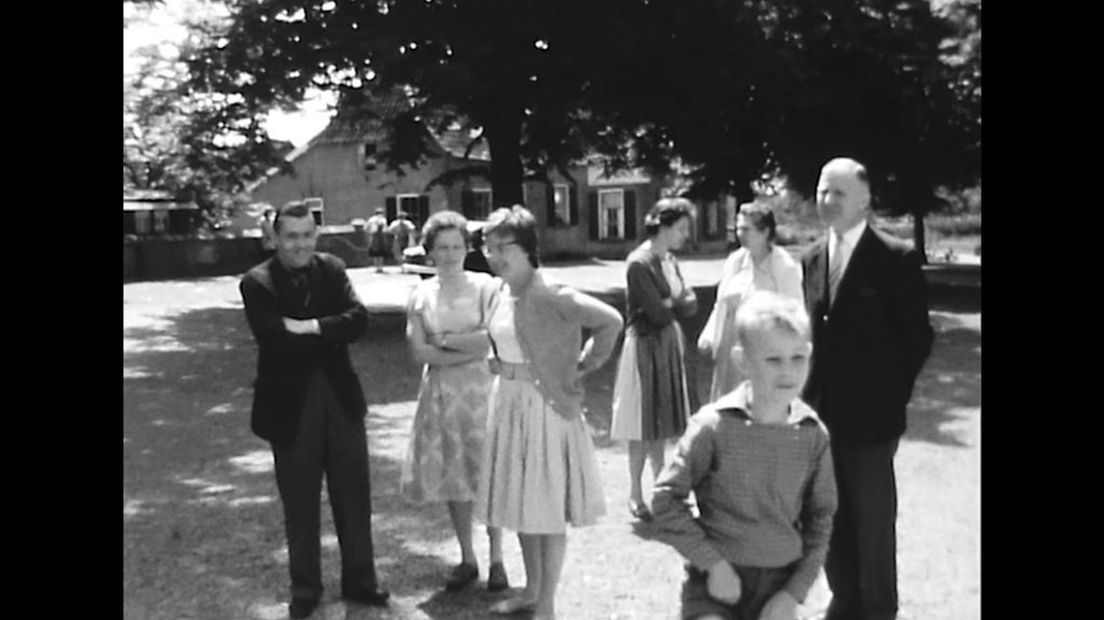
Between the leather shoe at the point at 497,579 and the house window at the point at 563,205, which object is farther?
the house window at the point at 563,205

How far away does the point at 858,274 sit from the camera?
5023 millimetres

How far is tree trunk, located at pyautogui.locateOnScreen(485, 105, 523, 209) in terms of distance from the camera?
57.1 ft

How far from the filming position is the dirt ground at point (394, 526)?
5.71 m

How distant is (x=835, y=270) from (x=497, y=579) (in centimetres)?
222

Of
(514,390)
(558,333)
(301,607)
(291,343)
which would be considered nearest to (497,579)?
(301,607)

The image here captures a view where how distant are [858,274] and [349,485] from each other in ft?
8.27

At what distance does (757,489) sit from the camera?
3613 millimetres

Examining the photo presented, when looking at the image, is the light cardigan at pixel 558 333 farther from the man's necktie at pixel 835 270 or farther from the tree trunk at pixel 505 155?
the tree trunk at pixel 505 155

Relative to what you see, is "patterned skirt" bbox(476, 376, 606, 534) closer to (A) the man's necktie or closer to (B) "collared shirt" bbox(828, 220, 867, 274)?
(A) the man's necktie

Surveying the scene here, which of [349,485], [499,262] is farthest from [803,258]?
[349,485]

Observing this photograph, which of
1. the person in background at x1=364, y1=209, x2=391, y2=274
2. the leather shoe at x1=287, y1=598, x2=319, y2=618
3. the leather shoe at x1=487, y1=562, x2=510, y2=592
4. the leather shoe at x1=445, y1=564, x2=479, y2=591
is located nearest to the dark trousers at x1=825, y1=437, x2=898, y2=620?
the leather shoe at x1=487, y1=562, x2=510, y2=592

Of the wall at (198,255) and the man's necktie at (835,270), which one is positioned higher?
the wall at (198,255)

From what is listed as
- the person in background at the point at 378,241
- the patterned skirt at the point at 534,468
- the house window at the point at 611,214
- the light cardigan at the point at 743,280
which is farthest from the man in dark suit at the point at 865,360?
the house window at the point at 611,214
